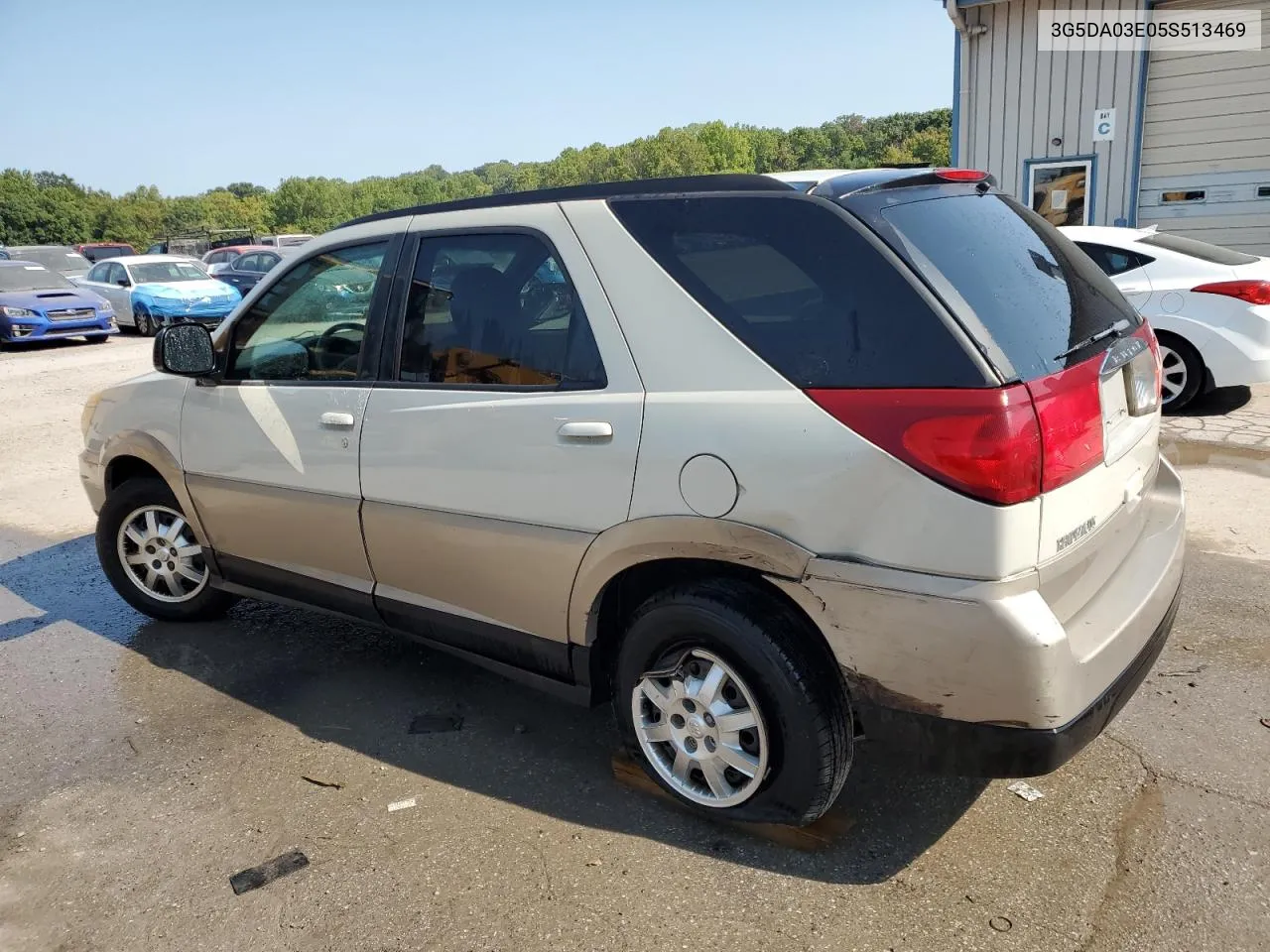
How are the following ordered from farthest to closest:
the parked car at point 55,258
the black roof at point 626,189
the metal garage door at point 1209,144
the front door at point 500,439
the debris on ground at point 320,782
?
the parked car at point 55,258, the metal garage door at point 1209,144, the debris on ground at point 320,782, the front door at point 500,439, the black roof at point 626,189

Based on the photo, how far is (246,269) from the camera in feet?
76.4

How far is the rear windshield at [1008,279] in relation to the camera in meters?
2.39

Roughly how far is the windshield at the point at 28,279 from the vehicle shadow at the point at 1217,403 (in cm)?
1851

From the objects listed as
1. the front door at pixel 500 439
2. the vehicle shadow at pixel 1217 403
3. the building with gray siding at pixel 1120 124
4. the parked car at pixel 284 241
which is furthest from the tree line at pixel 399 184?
the front door at pixel 500 439

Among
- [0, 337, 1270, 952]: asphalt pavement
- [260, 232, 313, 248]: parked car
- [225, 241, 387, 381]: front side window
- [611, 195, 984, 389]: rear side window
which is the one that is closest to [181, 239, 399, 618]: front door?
[225, 241, 387, 381]: front side window

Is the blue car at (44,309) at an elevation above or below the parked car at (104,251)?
below

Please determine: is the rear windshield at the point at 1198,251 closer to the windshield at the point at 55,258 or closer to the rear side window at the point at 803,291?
the rear side window at the point at 803,291

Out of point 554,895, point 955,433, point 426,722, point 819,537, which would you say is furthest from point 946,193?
point 426,722

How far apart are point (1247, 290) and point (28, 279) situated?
19.5m

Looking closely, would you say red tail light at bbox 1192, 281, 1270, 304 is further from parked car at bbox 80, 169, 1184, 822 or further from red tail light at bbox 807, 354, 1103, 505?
red tail light at bbox 807, 354, 1103, 505

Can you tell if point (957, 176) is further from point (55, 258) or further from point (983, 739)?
point (55, 258)

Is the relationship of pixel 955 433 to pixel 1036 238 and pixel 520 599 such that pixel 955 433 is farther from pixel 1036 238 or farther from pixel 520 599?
pixel 520 599

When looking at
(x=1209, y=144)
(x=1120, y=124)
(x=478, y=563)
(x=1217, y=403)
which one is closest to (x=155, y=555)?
(x=478, y=563)

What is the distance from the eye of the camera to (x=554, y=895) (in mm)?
2672
